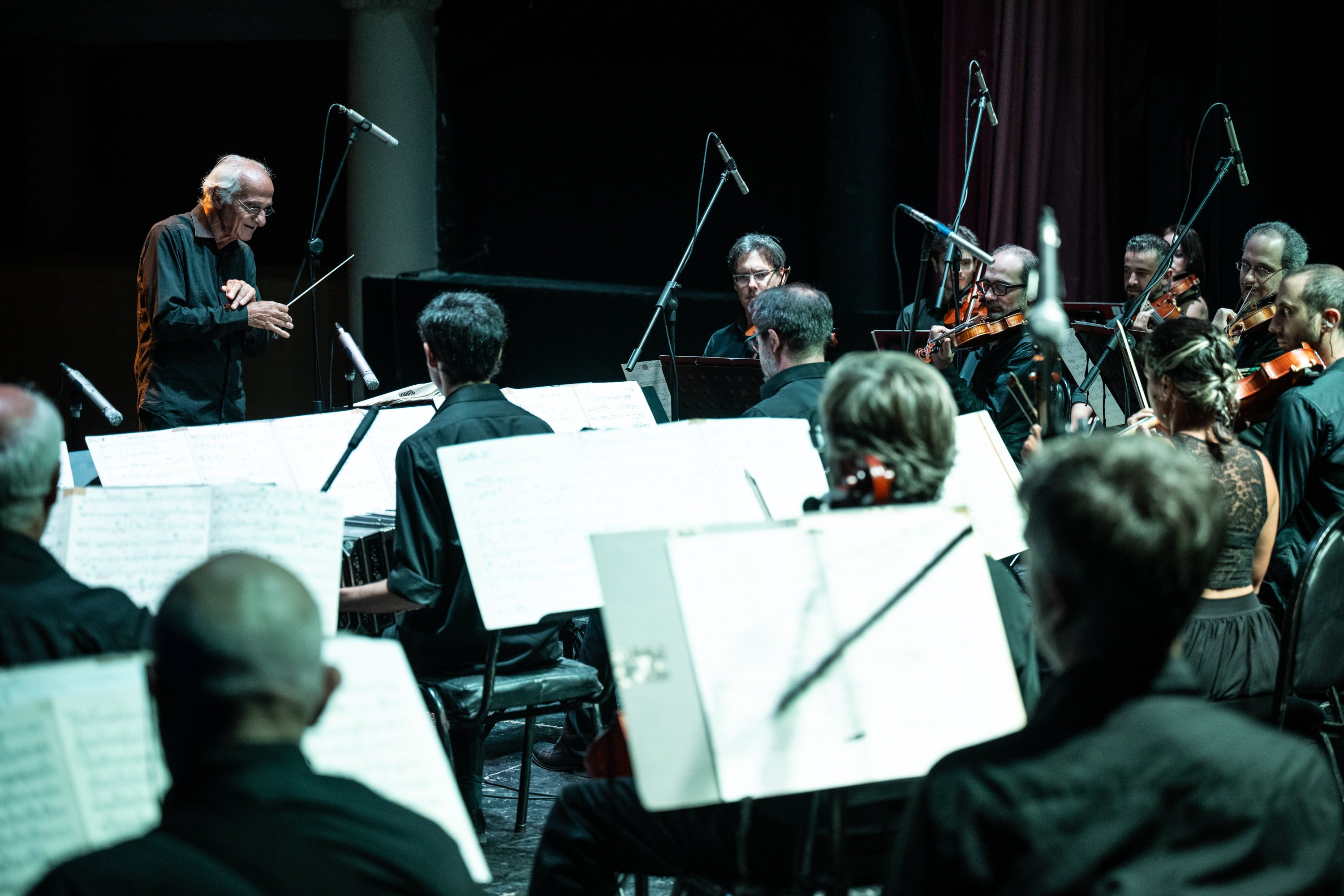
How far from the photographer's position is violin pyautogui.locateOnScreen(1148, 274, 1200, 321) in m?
4.84

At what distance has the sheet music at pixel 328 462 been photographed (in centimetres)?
344

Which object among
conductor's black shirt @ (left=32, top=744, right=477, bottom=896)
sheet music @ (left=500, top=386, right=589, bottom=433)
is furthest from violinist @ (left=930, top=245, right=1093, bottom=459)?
conductor's black shirt @ (left=32, top=744, right=477, bottom=896)

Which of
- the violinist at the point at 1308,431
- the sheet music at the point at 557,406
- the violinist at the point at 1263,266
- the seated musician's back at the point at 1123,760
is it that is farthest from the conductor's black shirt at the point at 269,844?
the violinist at the point at 1263,266

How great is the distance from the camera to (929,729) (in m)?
1.67

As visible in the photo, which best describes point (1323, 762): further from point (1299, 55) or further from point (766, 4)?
point (766, 4)

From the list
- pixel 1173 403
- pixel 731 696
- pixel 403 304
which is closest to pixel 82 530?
pixel 731 696

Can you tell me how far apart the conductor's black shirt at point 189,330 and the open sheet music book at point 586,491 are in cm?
207

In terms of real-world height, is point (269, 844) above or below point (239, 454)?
below

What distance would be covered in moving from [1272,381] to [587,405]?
2.05 metres

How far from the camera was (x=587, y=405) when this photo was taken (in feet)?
13.5

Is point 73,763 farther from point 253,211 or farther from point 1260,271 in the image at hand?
point 1260,271

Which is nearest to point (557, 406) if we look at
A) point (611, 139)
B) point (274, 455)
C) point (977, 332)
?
point (274, 455)

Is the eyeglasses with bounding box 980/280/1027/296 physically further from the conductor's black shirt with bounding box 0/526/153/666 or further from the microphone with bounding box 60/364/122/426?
the conductor's black shirt with bounding box 0/526/153/666

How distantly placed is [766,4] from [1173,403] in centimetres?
428
